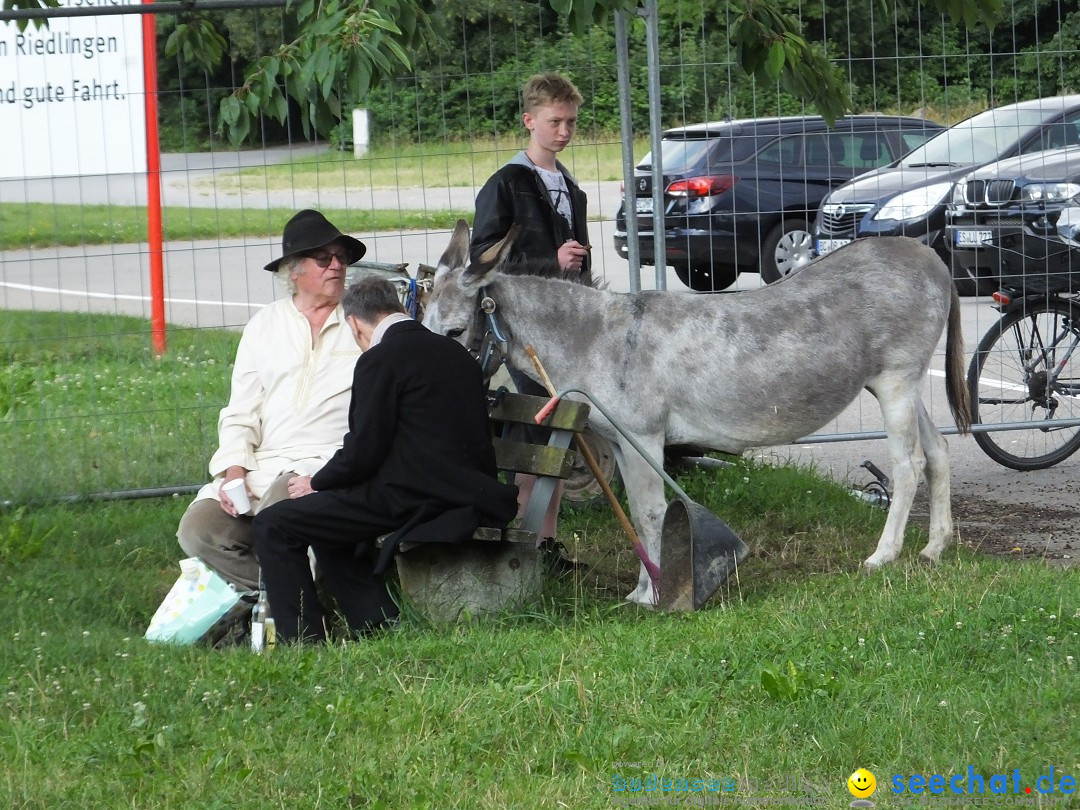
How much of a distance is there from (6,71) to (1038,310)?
6091 mm

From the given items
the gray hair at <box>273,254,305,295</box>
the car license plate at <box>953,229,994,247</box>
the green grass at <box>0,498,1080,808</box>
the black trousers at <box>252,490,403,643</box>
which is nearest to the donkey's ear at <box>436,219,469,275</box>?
the gray hair at <box>273,254,305,295</box>

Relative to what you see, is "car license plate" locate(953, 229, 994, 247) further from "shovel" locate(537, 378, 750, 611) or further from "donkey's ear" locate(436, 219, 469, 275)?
"donkey's ear" locate(436, 219, 469, 275)

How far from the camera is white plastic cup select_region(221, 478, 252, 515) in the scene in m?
5.72

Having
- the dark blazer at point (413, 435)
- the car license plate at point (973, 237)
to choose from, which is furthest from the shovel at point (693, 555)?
the car license plate at point (973, 237)

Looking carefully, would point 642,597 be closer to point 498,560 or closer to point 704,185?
point 498,560

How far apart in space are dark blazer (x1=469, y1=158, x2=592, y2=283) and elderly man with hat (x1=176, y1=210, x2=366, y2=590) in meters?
0.75

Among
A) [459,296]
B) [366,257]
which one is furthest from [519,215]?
[366,257]

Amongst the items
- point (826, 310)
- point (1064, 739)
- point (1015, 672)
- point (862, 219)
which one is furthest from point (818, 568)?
point (862, 219)

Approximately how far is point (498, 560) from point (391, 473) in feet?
1.83

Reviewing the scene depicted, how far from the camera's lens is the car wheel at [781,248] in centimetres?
888

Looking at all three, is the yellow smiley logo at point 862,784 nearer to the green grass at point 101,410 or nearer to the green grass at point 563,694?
the green grass at point 563,694

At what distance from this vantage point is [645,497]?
20.2 ft

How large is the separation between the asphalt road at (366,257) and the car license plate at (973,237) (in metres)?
1.33

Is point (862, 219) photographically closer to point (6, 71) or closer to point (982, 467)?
point (982, 467)
